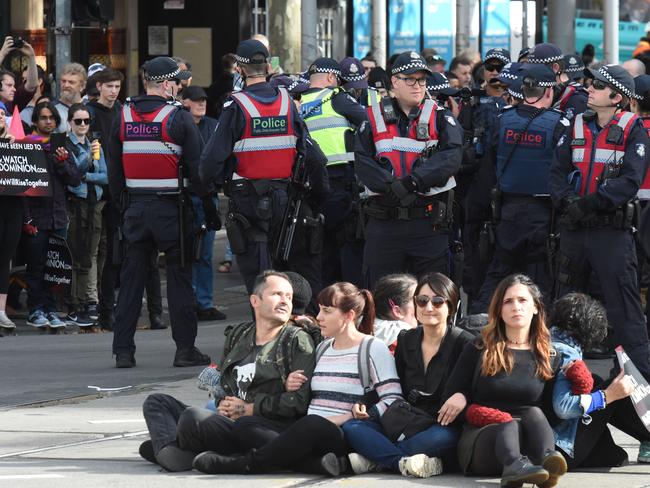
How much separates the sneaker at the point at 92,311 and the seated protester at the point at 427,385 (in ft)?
20.0

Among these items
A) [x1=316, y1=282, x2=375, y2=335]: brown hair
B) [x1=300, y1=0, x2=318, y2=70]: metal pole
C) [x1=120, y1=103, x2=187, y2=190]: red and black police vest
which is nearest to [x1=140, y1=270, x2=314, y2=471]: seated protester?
[x1=316, y1=282, x2=375, y2=335]: brown hair

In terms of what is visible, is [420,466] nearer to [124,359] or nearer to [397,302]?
[397,302]

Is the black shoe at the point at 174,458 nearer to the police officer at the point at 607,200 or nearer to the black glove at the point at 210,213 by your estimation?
the police officer at the point at 607,200

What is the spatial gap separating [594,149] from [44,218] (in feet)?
17.1

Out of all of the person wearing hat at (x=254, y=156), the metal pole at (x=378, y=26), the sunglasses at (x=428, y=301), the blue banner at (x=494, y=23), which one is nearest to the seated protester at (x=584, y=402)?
the sunglasses at (x=428, y=301)

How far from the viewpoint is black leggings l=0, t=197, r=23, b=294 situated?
43.8ft

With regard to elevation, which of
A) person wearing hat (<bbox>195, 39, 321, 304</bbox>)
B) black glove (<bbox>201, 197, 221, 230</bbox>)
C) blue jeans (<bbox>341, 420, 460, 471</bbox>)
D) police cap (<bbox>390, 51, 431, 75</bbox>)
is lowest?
blue jeans (<bbox>341, 420, 460, 471</bbox>)

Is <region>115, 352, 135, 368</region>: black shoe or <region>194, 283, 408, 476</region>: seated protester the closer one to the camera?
<region>194, 283, 408, 476</region>: seated protester

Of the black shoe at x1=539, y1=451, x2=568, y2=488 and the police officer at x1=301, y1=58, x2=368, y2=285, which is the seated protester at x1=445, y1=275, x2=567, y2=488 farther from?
the police officer at x1=301, y1=58, x2=368, y2=285

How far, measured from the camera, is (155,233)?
36.8 feet

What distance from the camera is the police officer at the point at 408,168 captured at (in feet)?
34.0

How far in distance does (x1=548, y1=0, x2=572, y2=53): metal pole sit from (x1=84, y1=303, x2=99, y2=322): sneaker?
8.87 m

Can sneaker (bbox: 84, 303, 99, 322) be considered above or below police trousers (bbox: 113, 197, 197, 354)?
below

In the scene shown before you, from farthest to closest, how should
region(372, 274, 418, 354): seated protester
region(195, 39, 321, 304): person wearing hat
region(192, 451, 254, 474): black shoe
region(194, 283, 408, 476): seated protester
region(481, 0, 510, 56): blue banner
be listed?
region(481, 0, 510, 56): blue banner
region(195, 39, 321, 304): person wearing hat
region(372, 274, 418, 354): seated protester
region(192, 451, 254, 474): black shoe
region(194, 283, 408, 476): seated protester
